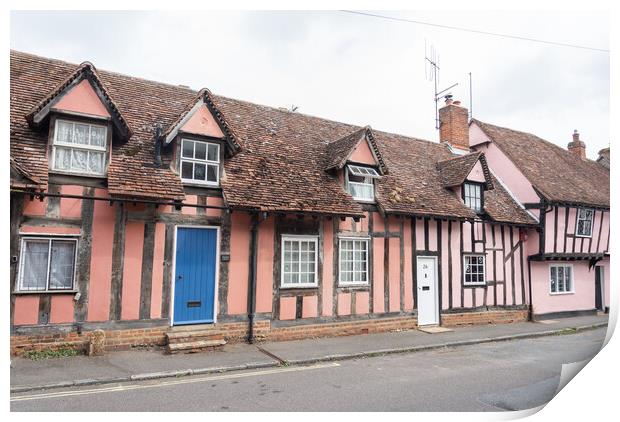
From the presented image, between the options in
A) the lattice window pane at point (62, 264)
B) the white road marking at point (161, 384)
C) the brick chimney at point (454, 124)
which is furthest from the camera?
the brick chimney at point (454, 124)

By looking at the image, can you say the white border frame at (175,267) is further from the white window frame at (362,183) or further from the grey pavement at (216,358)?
the white window frame at (362,183)

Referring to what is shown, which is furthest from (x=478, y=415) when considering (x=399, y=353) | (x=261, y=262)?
(x=261, y=262)

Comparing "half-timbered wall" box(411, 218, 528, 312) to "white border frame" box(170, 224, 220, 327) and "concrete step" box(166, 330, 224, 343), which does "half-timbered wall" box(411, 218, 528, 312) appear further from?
"concrete step" box(166, 330, 224, 343)

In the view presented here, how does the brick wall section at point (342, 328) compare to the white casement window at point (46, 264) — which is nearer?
the white casement window at point (46, 264)

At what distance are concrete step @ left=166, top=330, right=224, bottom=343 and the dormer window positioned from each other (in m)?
8.26

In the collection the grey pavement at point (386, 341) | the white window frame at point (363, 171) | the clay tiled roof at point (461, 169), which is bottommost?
the grey pavement at point (386, 341)

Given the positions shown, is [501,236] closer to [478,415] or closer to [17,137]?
[478,415]

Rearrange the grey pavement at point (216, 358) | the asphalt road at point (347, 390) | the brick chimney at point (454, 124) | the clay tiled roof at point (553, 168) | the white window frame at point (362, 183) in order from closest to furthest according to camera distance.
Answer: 1. the asphalt road at point (347, 390)
2. the grey pavement at point (216, 358)
3. the white window frame at point (362, 183)
4. the clay tiled roof at point (553, 168)
5. the brick chimney at point (454, 124)

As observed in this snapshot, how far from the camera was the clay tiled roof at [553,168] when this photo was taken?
1394cm

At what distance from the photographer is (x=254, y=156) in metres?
10.2

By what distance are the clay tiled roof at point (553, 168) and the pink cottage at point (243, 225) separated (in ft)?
0.50

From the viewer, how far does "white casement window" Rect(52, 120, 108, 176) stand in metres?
7.74

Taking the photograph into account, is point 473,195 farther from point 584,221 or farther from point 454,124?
point 584,221

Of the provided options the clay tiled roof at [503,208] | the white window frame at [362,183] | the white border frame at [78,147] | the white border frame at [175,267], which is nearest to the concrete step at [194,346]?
the white border frame at [175,267]
